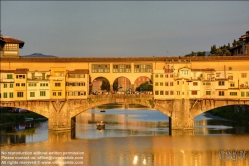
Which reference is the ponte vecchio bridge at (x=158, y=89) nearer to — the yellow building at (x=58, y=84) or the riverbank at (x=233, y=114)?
the yellow building at (x=58, y=84)

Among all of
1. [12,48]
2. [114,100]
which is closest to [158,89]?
[114,100]

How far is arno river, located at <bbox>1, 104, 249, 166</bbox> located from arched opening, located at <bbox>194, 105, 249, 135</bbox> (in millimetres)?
97

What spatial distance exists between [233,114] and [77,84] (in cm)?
2244

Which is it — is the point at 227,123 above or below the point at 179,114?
below

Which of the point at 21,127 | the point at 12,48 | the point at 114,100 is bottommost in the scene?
the point at 21,127

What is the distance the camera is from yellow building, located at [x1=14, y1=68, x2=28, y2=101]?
51.3 meters

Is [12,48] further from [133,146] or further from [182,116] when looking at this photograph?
[133,146]

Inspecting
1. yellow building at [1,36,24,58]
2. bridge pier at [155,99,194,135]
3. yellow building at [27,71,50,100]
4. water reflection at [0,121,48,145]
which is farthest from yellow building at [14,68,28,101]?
bridge pier at [155,99,194,135]

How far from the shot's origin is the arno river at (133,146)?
1369 inches

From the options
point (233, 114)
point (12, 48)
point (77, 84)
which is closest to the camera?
point (77, 84)

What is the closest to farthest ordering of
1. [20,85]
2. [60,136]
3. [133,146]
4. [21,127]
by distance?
[133,146]
[60,136]
[20,85]
[21,127]

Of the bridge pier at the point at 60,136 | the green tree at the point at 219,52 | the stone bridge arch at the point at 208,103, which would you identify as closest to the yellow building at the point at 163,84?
the stone bridge arch at the point at 208,103

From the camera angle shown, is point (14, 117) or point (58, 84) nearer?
point (58, 84)

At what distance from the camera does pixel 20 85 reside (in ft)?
169
